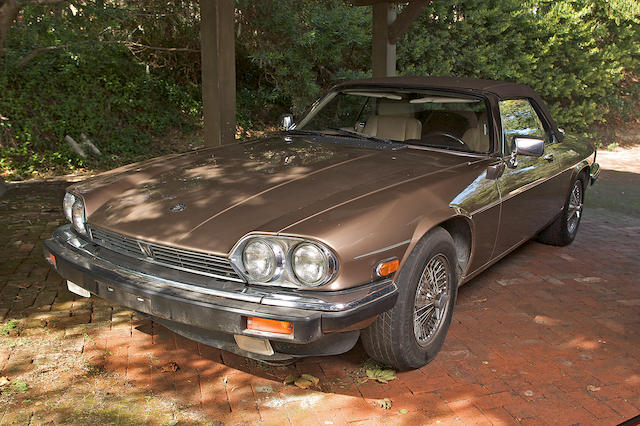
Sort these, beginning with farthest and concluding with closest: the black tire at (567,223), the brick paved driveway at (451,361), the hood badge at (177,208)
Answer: the black tire at (567,223), the hood badge at (177,208), the brick paved driveway at (451,361)

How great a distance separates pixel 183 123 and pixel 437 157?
7905mm

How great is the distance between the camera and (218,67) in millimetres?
6180

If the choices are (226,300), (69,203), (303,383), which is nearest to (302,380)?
(303,383)

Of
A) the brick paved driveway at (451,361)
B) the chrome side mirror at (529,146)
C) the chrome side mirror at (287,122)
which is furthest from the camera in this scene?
the chrome side mirror at (287,122)

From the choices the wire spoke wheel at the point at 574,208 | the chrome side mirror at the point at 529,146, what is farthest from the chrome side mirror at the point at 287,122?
the wire spoke wheel at the point at 574,208

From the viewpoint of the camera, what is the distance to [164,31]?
1083 cm

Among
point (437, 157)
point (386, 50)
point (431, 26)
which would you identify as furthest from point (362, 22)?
point (437, 157)

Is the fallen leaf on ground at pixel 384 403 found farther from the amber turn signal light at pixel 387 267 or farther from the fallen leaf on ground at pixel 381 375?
the amber turn signal light at pixel 387 267

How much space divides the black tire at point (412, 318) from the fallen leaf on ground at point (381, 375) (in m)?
0.06

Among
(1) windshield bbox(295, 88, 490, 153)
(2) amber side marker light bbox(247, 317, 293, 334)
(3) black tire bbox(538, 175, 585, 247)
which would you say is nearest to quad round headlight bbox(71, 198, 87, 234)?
(2) amber side marker light bbox(247, 317, 293, 334)

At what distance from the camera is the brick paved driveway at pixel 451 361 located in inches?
115

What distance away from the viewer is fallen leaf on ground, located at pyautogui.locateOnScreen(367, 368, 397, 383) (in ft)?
10.5

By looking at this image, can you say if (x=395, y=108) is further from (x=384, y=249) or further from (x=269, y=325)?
(x=269, y=325)

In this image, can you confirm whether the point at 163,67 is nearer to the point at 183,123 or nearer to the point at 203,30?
the point at 183,123
